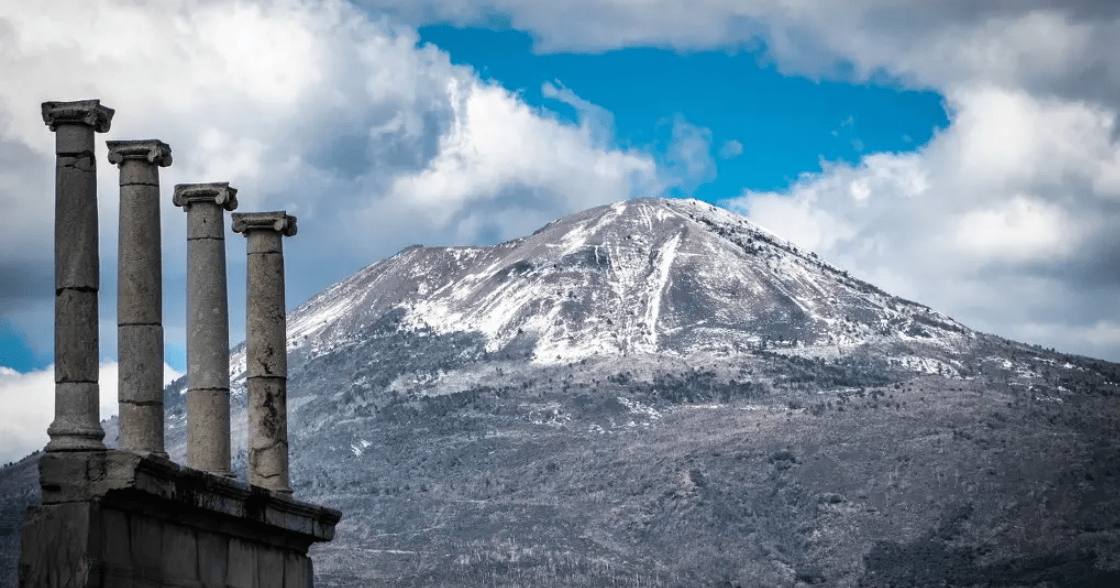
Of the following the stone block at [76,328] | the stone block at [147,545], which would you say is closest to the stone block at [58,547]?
the stone block at [147,545]

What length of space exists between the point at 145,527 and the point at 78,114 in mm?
4883

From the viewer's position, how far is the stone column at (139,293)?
101 ft

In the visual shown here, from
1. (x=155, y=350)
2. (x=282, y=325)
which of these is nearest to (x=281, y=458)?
(x=282, y=325)

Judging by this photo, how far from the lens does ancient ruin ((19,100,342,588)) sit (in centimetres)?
2725

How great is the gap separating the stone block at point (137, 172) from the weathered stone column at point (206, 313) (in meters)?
2.60

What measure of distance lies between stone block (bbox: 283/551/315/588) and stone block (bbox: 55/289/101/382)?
7651 millimetres

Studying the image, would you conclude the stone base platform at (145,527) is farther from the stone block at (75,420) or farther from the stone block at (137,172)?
the stone block at (137,172)

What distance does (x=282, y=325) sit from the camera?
3612 centimetres

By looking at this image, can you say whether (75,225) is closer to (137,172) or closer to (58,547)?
(137,172)

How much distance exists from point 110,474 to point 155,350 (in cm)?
373

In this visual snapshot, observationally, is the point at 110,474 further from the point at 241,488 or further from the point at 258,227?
the point at 258,227

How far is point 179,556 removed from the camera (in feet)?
99.1

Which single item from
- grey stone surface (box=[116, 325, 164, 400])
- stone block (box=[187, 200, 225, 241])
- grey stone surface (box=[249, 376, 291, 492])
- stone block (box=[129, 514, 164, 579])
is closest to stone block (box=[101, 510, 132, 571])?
stone block (box=[129, 514, 164, 579])

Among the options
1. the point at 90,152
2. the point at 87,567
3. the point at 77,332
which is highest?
the point at 90,152
